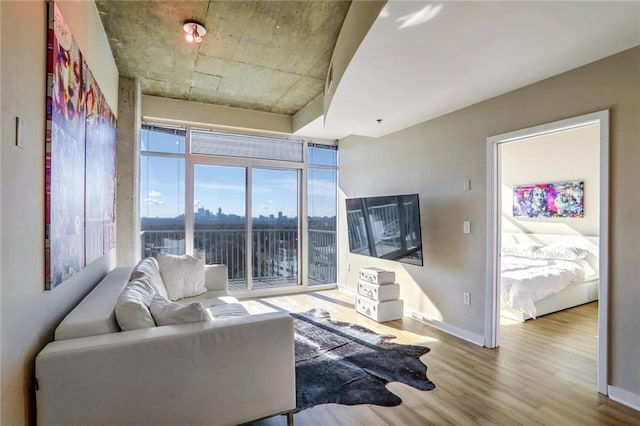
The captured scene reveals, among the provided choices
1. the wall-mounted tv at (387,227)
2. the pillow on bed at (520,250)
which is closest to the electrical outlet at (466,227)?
the wall-mounted tv at (387,227)

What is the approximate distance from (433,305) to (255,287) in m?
2.65

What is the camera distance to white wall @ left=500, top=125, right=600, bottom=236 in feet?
16.4

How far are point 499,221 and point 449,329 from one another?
4.16ft

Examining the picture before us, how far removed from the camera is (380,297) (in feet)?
12.7

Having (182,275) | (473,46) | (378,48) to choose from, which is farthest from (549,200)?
(182,275)

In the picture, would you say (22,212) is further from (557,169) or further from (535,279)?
(557,169)

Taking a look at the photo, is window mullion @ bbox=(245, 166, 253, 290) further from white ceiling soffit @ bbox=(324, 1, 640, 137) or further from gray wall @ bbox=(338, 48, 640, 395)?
white ceiling soffit @ bbox=(324, 1, 640, 137)

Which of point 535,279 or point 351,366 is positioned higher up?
point 535,279

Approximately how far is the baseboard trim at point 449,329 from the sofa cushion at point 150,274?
2.76 m

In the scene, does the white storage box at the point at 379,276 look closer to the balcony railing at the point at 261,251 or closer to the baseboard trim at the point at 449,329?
the baseboard trim at the point at 449,329

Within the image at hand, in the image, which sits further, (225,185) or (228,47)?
(225,185)

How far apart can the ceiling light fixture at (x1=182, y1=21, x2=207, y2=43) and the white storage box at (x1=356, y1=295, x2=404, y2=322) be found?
3.23 m

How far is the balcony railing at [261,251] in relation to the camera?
4.48 meters

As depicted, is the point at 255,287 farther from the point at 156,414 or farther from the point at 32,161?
the point at 32,161
